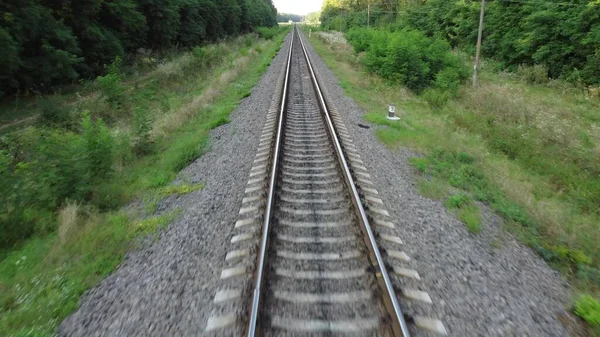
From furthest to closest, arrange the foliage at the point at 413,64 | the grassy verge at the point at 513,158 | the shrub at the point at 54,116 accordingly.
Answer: the foliage at the point at 413,64 → the shrub at the point at 54,116 → the grassy verge at the point at 513,158

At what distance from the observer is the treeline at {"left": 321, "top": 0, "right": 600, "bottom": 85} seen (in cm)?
2192

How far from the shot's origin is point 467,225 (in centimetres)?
569

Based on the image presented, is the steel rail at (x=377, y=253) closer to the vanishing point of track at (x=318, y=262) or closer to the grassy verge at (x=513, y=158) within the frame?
the vanishing point of track at (x=318, y=262)

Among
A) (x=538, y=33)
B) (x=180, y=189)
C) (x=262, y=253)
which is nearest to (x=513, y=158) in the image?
(x=180, y=189)

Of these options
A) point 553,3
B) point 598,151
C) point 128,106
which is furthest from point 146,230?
point 553,3

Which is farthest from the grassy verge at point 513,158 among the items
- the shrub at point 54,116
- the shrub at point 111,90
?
the shrub at point 54,116

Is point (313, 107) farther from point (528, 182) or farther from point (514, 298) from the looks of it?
point (514, 298)

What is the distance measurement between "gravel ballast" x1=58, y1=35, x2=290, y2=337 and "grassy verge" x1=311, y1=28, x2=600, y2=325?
377 centimetres

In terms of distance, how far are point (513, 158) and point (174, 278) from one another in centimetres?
1052

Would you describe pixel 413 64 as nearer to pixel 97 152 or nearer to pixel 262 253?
pixel 97 152

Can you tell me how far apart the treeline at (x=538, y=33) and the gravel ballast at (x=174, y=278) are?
2456 cm

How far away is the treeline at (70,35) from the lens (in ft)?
55.2

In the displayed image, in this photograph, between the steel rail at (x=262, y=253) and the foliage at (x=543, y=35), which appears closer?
the steel rail at (x=262, y=253)

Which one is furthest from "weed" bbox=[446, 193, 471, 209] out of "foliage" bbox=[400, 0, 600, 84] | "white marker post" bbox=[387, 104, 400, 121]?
"foliage" bbox=[400, 0, 600, 84]
